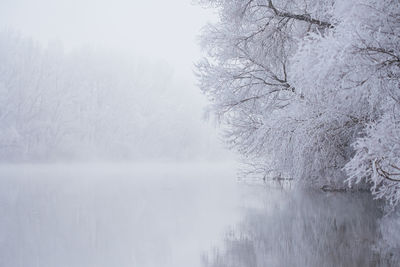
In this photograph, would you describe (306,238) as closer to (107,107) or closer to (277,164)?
(277,164)

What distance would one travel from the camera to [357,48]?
149 inches

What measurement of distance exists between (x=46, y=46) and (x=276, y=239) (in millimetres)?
44208

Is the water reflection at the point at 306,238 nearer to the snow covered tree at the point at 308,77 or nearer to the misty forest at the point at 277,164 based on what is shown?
the misty forest at the point at 277,164

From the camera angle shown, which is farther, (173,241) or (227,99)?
(227,99)

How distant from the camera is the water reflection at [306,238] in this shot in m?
4.11

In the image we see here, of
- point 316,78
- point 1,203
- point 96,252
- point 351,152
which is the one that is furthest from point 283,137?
point 1,203

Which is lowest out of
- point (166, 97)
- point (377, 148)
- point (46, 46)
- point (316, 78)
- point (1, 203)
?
point (1, 203)

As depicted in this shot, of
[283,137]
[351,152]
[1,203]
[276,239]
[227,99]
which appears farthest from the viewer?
[1,203]

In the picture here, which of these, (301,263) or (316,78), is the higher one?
(316,78)

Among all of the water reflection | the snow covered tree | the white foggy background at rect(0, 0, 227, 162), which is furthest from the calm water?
the white foggy background at rect(0, 0, 227, 162)

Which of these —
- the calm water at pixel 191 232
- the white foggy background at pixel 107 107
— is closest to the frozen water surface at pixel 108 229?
the calm water at pixel 191 232

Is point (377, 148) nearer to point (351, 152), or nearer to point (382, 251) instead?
point (382, 251)

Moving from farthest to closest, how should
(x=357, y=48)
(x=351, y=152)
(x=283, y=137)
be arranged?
(x=351, y=152) → (x=283, y=137) → (x=357, y=48)

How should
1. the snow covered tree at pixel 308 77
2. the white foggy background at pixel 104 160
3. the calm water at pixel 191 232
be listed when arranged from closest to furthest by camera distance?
1. the snow covered tree at pixel 308 77
2. the calm water at pixel 191 232
3. the white foggy background at pixel 104 160
